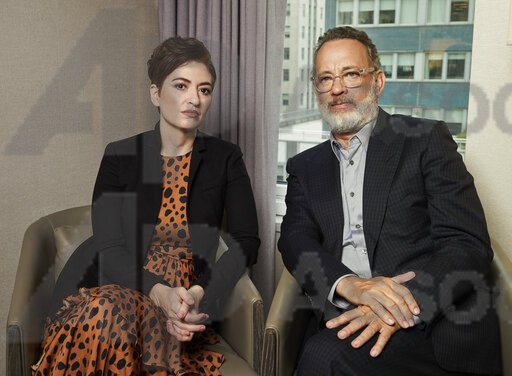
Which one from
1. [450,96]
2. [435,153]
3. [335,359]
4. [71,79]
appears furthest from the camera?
[450,96]

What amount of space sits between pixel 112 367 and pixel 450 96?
1.94 m

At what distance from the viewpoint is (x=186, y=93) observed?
2094 mm

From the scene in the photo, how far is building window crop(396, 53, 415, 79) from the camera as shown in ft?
9.23

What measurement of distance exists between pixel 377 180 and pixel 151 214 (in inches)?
31.1

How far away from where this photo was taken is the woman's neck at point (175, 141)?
2172 mm

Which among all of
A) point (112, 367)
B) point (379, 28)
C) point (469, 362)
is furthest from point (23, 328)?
point (379, 28)

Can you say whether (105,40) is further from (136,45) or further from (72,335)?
(72,335)

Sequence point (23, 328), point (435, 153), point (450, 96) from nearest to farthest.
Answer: point (23, 328) → point (435, 153) → point (450, 96)

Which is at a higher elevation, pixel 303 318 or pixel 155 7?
pixel 155 7

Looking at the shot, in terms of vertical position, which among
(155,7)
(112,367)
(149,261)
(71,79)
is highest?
(155,7)

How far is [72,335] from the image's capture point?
1720mm

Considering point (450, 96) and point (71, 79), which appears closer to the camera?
point (71, 79)

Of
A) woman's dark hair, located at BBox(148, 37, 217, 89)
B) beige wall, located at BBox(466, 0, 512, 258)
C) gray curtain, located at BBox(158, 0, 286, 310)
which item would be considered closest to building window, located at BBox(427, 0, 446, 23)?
beige wall, located at BBox(466, 0, 512, 258)

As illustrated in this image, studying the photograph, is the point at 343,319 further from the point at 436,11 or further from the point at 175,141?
the point at 436,11
